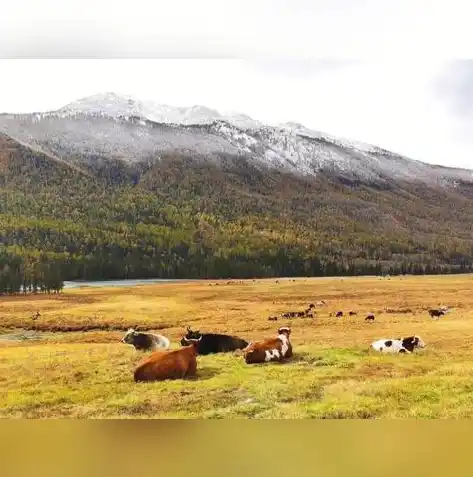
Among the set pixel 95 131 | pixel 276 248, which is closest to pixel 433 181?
pixel 276 248

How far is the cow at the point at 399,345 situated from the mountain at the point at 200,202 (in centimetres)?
50

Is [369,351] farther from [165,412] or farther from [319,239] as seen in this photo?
[165,412]

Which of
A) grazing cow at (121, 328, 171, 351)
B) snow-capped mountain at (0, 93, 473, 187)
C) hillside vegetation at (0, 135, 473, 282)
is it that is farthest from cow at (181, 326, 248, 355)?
snow-capped mountain at (0, 93, 473, 187)

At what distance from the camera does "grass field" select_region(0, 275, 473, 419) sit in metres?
4.18

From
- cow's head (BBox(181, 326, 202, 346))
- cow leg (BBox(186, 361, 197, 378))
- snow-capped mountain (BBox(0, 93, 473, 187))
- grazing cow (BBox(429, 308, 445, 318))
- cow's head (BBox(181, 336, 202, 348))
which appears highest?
snow-capped mountain (BBox(0, 93, 473, 187))

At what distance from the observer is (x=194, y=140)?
4.70 meters

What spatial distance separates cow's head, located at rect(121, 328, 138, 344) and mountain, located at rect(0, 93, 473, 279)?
42 cm

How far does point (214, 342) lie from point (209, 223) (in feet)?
2.73

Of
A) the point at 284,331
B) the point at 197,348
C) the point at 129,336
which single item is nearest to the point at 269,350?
the point at 284,331

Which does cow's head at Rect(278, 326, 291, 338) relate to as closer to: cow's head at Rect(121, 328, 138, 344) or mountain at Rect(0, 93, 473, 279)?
mountain at Rect(0, 93, 473, 279)

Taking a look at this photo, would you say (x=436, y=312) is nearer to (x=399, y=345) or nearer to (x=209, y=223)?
(x=399, y=345)

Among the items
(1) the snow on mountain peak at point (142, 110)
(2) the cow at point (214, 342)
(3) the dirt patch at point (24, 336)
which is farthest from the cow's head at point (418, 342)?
(3) the dirt patch at point (24, 336)

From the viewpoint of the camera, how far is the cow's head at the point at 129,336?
446cm

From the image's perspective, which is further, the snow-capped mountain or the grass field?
the snow-capped mountain
